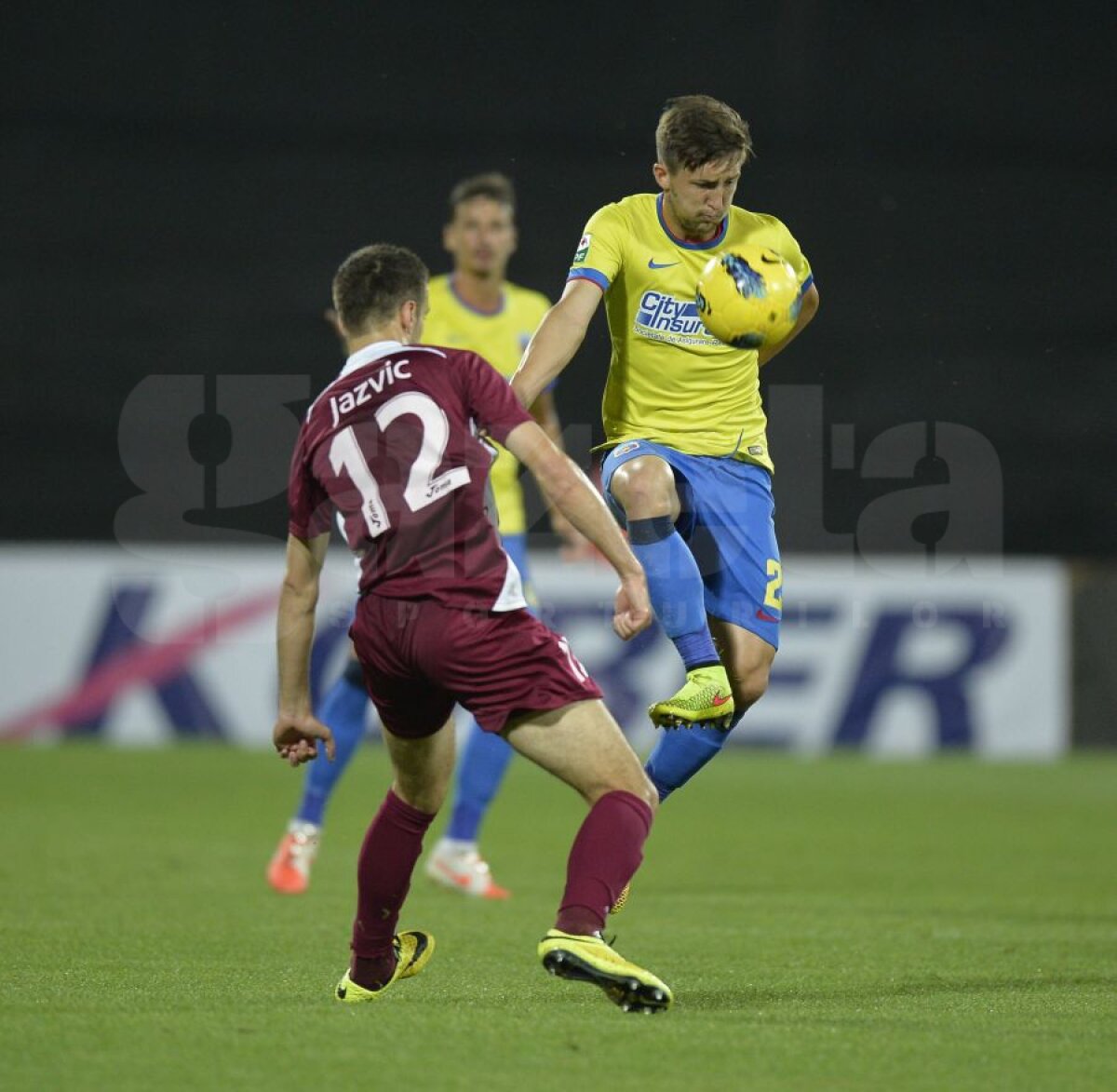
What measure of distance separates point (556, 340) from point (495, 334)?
8.88 ft

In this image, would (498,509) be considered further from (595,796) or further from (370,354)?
(595,796)

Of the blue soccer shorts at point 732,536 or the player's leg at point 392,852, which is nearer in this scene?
the player's leg at point 392,852

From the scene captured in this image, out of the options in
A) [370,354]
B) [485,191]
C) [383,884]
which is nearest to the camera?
[370,354]

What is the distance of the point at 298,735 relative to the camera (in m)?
4.44

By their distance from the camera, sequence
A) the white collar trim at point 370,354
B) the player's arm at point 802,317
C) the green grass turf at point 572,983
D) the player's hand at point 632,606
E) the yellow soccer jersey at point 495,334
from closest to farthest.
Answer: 1. the green grass turf at point 572,983
2. the player's hand at point 632,606
3. the white collar trim at point 370,354
4. the player's arm at point 802,317
5. the yellow soccer jersey at point 495,334

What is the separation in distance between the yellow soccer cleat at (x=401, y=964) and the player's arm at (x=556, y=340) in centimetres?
144

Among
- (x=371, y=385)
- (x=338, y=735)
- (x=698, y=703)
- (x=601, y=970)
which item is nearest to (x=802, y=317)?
(x=698, y=703)

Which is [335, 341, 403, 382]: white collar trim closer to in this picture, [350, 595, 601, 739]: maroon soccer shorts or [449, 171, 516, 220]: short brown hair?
[350, 595, 601, 739]: maroon soccer shorts

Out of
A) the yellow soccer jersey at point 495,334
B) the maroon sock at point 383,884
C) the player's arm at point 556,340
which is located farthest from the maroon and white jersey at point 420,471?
the yellow soccer jersey at point 495,334

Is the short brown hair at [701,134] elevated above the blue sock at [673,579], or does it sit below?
above

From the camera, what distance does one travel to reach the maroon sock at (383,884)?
4645 mm

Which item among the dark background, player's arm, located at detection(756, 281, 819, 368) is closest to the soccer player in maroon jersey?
player's arm, located at detection(756, 281, 819, 368)

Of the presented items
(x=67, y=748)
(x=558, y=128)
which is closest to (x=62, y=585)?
(x=67, y=748)

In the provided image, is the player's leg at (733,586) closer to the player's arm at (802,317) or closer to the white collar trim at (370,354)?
the player's arm at (802,317)
